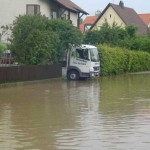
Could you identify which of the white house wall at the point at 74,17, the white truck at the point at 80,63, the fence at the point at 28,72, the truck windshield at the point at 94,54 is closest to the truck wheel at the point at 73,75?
the white truck at the point at 80,63

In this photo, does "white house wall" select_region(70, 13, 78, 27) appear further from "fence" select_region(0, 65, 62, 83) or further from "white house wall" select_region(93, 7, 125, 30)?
"white house wall" select_region(93, 7, 125, 30)

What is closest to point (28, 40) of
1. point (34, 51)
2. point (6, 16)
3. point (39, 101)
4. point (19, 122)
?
point (34, 51)

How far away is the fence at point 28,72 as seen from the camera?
33.6 m

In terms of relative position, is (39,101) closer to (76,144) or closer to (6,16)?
(76,144)

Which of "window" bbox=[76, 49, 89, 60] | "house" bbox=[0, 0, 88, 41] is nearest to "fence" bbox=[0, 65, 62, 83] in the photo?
"window" bbox=[76, 49, 89, 60]

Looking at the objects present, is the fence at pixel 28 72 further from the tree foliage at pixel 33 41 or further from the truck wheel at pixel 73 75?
the truck wheel at pixel 73 75

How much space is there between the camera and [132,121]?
1592 centimetres

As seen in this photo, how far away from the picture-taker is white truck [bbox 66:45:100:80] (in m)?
39.9

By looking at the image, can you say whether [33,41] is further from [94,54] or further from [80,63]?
[94,54]

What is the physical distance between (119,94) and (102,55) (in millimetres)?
20499

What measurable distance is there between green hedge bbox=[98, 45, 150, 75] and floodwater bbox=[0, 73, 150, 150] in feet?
69.7

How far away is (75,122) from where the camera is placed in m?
15.9

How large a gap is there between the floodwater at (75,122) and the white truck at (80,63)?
14.6 m

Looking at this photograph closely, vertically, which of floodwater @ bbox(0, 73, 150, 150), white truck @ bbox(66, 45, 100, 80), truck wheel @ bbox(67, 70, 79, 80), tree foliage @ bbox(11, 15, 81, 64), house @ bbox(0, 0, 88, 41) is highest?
house @ bbox(0, 0, 88, 41)
